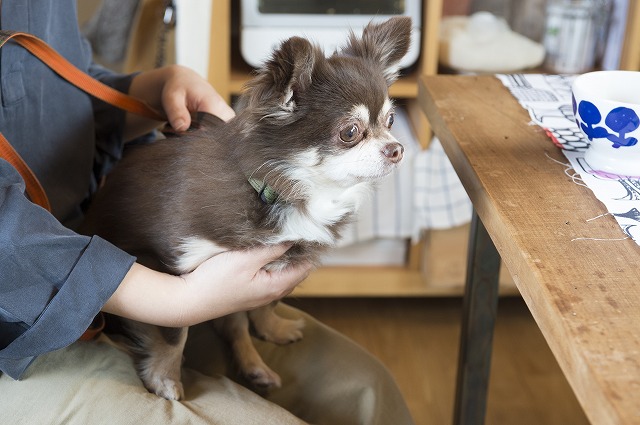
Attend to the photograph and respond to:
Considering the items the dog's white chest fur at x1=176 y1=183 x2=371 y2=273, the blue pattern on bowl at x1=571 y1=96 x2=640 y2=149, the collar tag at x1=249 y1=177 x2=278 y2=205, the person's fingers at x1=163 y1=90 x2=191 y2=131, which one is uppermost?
the blue pattern on bowl at x1=571 y1=96 x2=640 y2=149

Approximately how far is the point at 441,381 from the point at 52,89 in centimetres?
120

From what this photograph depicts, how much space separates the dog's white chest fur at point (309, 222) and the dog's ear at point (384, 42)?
18 cm

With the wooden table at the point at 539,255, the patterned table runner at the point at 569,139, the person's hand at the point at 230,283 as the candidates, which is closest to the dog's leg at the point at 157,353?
the person's hand at the point at 230,283

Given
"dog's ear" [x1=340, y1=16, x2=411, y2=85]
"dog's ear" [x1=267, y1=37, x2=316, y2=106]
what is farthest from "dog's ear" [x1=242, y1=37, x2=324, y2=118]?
"dog's ear" [x1=340, y1=16, x2=411, y2=85]

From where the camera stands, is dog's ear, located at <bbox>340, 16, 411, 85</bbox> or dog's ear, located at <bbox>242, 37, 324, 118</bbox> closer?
dog's ear, located at <bbox>242, 37, 324, 118</bbox>

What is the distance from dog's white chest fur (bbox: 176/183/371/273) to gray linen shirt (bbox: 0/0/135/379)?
0.38ft

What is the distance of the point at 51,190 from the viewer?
3.70 ft

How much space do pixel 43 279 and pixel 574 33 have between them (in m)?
1.50

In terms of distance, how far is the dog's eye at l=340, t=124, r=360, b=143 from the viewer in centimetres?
99

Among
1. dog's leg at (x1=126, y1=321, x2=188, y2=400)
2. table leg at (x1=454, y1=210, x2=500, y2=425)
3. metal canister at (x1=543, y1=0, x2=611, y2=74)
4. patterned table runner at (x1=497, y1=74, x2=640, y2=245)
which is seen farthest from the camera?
metal canister at (x1=543, y1=0, x2=611, y2=74)

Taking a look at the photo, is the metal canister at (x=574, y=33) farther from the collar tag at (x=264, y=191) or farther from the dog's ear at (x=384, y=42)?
the collar tag at (x=264, y=191)

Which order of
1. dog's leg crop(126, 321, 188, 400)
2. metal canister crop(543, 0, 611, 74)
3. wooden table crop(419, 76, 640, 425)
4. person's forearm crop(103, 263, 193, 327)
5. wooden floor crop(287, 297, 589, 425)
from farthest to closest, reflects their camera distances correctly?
metal canister crop(543, 0, 611, 74) < wooden floor crop(287, 297, 589, 425) < dog's leg crop(126, 321, 188, 400) < person's forearm crop(103, 263, 193, 327) < wooden table crop(419, 76, 640, 425)

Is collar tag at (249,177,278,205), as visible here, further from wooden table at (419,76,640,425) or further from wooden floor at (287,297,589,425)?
wooden floor at (287,297,589,425)

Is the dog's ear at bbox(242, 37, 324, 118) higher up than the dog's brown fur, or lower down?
higher up
